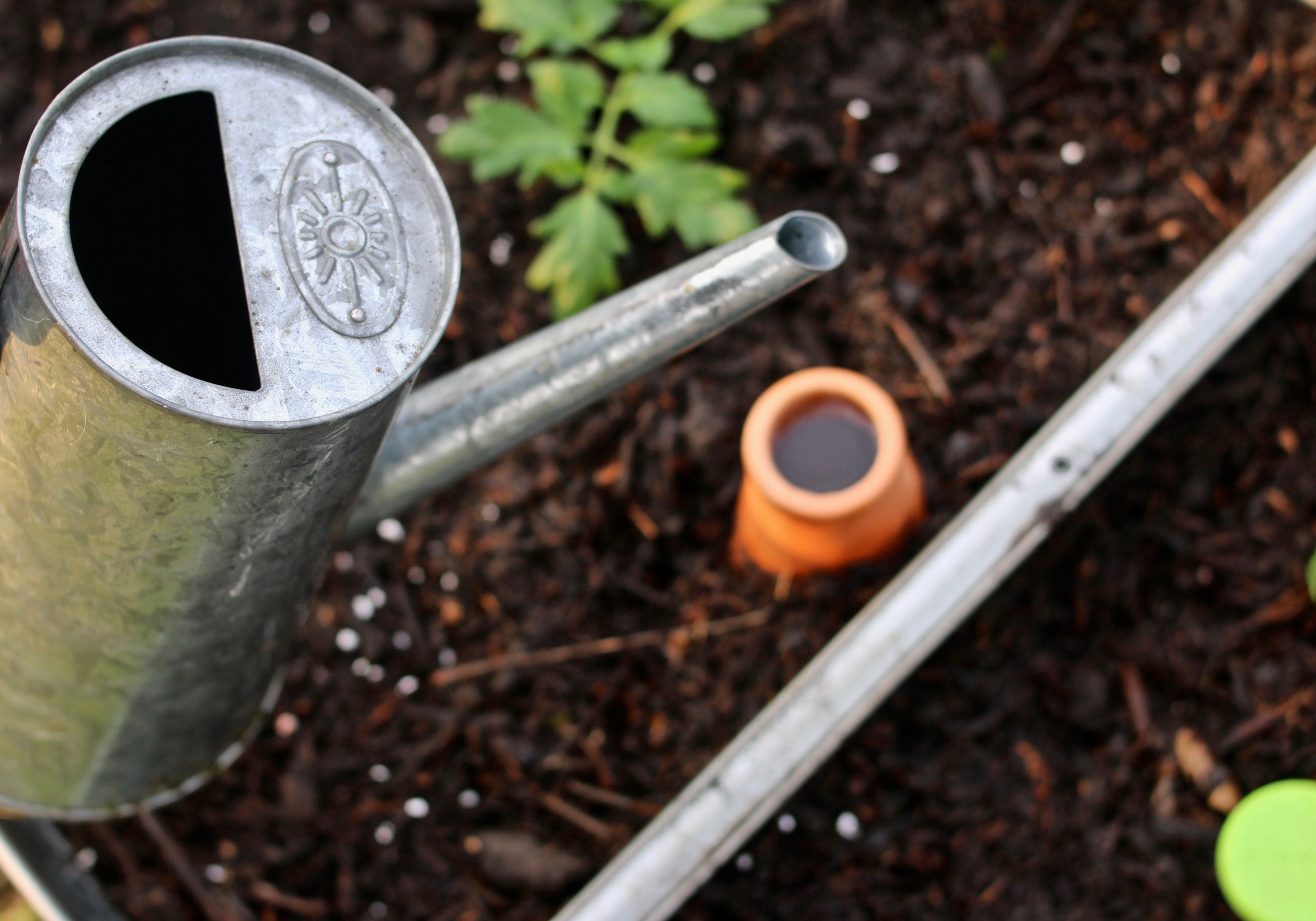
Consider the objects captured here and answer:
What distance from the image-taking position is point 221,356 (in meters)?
1.04

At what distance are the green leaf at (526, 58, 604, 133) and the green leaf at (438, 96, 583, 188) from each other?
22mm

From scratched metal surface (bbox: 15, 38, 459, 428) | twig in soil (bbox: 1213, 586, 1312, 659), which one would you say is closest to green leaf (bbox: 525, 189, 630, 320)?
scratched metal surface (bbox: 15, 38, 459, 428)

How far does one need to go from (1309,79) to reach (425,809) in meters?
1.73

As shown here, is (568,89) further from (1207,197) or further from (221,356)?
(1207,197)

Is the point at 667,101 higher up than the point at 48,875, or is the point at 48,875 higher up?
the point at 667,101

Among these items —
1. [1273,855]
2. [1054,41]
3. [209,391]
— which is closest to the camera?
[209,391]

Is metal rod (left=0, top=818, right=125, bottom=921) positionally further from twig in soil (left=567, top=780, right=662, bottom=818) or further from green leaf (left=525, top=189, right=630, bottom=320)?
green leaf (left=525, top=189, right=630, bottom=320)

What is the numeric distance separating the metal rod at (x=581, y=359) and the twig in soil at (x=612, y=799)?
0.63 meters

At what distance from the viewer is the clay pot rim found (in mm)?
1426

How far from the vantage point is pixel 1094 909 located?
4.85 ft

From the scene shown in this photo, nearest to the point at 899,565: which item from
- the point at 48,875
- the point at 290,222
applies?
the point at 290,222

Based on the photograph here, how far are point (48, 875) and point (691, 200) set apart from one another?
49.6 inches

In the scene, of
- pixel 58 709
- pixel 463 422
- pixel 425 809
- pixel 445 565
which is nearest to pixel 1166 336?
pixel 463 422

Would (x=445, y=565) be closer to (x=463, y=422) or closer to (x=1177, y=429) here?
(x=463, y=422)
